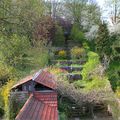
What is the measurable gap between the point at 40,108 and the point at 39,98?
1708 millimetres

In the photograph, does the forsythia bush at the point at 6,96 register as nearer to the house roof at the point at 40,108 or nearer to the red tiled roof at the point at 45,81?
the house roof at the point at 40,108

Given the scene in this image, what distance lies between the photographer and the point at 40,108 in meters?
14.2

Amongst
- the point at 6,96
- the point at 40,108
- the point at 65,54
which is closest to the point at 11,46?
the point at 40,108

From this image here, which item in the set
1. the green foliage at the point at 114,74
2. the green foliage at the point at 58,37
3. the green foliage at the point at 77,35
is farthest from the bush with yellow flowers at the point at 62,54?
the green foliage at the point at 114,74

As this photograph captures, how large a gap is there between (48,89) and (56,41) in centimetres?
1917

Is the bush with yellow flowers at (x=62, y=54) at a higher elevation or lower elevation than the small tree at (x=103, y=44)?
lower

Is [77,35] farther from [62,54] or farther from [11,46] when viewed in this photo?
[11,46]

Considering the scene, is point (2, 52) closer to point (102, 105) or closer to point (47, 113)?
point (47, 113)

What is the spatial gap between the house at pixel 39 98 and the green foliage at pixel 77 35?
1776 centimetres

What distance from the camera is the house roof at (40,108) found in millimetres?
12477

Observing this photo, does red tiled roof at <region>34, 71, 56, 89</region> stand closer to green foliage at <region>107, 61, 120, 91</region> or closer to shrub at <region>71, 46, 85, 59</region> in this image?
green foliage at <region>107, 61, 120, 91</region>

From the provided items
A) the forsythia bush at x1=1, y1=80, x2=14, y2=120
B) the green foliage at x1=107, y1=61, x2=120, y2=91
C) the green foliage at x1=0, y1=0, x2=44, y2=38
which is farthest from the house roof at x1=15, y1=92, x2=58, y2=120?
the green foliage at x1=107, y1=61, x2=120, y2=91

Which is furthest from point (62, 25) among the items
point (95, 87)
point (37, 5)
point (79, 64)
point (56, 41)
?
point (37, 5)

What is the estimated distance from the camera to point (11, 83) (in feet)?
56.9
